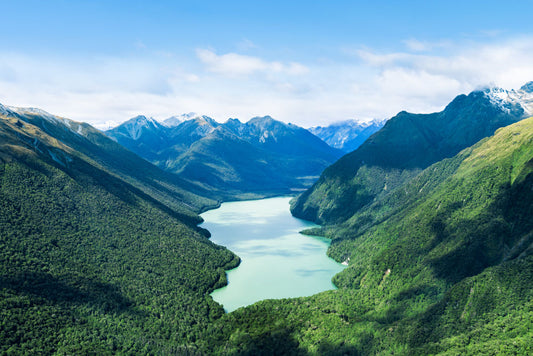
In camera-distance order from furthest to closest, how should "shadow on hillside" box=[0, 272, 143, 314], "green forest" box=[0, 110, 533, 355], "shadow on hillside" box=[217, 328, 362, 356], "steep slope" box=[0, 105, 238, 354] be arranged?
"shadow on hillside" box=[0, 272, 143, 314] → "steep slope" box=[0, 105, 238, 354] → "shadow on hillside" box=[217, 328, 362, 356] → "green forest" box=[0, 110, 533, 355]

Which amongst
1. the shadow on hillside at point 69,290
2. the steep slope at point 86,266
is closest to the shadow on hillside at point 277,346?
the steep slope at point 86,266

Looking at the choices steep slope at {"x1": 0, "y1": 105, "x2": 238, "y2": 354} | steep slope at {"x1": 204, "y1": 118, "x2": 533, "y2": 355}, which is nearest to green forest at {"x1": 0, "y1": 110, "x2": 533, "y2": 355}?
steep slope at {"x1": 204, "y1": 118, "x2": 533, "y2": 355}

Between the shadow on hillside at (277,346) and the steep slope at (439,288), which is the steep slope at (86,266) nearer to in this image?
the shadow on hillside at (277,346)

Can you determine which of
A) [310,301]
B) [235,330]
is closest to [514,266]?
[310,301]

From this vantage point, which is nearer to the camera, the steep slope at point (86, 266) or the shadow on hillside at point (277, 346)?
the shadow on hillside at point (277, 346)

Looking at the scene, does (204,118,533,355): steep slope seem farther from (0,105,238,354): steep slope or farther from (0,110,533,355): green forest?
(0,105,238,354): steep slope
